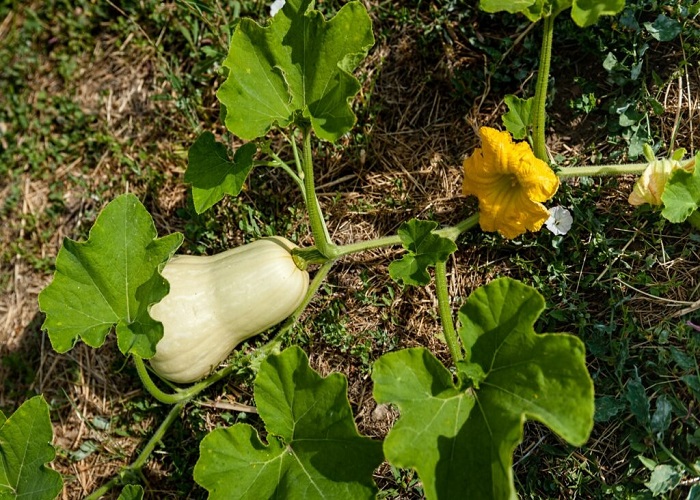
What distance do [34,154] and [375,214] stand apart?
64.2 inches

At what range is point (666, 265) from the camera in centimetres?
238

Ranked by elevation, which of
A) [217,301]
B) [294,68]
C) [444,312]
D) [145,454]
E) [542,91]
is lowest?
[145,454]

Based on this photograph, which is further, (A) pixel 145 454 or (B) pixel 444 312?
(A) pixel 145 454

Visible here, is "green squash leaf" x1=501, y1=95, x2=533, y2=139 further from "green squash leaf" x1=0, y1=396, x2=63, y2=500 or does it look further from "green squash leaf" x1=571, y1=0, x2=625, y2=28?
"green squash leaf" x1=0, y1=396, x2=63, y2=500

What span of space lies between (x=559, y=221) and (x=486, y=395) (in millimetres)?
803

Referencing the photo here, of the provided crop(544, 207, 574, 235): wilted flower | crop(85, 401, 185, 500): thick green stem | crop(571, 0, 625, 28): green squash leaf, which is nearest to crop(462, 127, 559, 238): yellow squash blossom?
crop(544, 207, 574, 235): wilted flower

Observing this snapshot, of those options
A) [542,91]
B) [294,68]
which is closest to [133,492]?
[294,68]

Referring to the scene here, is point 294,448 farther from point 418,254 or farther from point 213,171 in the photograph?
point 213,171

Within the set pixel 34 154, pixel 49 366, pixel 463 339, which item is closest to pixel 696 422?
pixel 463 339

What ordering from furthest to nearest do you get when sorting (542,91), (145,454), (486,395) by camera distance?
(145,454) → (542,91) → (486,395)

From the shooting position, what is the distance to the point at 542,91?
87.1 inches

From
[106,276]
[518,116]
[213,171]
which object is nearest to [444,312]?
[518,116]

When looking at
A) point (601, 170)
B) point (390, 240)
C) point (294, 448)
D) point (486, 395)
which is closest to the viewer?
point (486, 395)

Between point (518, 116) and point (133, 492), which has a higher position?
point (518, 116)
